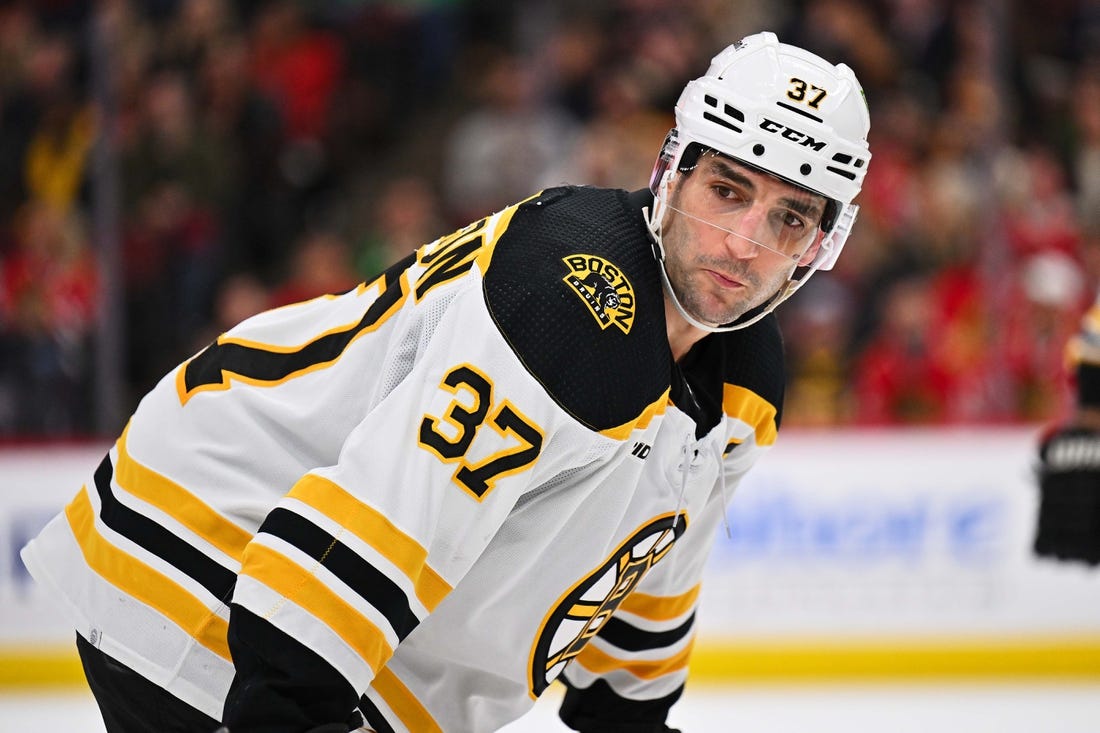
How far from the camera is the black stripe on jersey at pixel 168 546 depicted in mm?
1756

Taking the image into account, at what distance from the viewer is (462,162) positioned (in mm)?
5781

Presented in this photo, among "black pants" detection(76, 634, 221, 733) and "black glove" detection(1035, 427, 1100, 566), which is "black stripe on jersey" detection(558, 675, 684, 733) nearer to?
"black pants" detection(76, 634, 221, 733)

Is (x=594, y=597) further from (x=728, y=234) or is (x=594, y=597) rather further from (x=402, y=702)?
(x=728, y=234)

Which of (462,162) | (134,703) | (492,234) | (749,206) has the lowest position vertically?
(134,703)

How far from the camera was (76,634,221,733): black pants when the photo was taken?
179 cm

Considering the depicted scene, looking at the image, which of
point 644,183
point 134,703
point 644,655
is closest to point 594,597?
point 644,655

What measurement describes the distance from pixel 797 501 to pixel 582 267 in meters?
3.30

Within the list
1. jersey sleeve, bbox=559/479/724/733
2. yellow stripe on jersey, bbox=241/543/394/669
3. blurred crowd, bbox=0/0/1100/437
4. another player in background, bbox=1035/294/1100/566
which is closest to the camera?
yellow stripe on jersey, bbox=241/543/394/669

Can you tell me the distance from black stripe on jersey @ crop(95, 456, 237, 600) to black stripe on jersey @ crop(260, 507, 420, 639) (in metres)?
0.29

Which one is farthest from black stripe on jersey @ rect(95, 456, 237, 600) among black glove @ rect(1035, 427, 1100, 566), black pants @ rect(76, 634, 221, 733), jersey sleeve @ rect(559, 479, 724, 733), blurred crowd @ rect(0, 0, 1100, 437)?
blurred crowd @ rect(0, 0, 1100, 437)

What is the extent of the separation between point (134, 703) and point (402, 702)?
352mm

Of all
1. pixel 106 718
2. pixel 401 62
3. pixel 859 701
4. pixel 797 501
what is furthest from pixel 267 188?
pixel 106 718

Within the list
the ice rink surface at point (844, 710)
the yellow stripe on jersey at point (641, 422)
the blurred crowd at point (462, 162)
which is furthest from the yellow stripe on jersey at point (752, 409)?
the blurred crowd at point (462, 162)

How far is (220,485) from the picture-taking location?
1.77 meters
